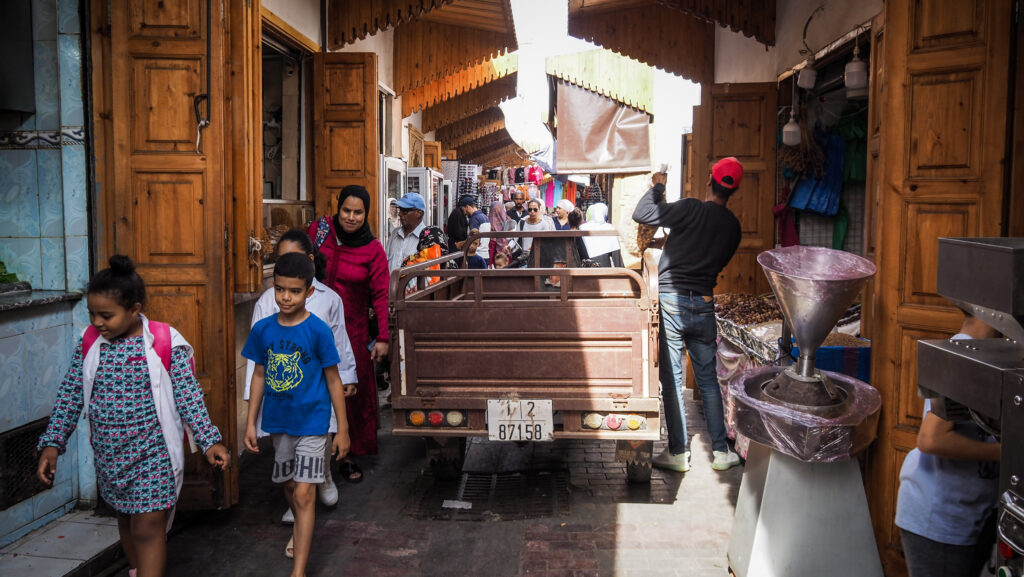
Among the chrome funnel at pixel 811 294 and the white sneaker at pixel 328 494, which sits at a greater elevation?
the chrome funnel at pixel 811 294

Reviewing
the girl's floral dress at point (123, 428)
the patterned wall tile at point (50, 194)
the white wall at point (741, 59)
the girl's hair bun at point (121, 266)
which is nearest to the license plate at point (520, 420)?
the girl's floral dress at point (123, 428)

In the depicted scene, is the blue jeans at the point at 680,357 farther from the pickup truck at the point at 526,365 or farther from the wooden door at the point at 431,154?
the wooden door at the point at 431,154

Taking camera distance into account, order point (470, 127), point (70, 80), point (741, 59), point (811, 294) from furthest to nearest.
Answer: point (470, 127), point (741, 59), point (70, 80), point (811, 294)

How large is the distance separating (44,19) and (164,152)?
1.00 metres

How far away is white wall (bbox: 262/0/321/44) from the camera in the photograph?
22.0ft

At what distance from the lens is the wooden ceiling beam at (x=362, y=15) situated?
26.5 feet

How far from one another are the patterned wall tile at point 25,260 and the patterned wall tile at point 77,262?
0.18m

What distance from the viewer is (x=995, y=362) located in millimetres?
1747

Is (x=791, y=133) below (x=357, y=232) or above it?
above

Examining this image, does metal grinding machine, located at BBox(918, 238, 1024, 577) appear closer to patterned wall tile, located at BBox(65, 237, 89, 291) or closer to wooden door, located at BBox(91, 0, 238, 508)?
wooden door, located at BBox(91, 0, 238, 508)

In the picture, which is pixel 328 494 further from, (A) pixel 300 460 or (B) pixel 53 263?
(B) pixel 53 263

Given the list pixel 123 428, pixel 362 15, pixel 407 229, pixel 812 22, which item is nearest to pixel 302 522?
pixel 123 428

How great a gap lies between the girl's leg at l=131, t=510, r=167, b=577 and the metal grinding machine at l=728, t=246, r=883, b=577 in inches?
101

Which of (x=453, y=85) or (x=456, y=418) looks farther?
(x=453, y=85)
